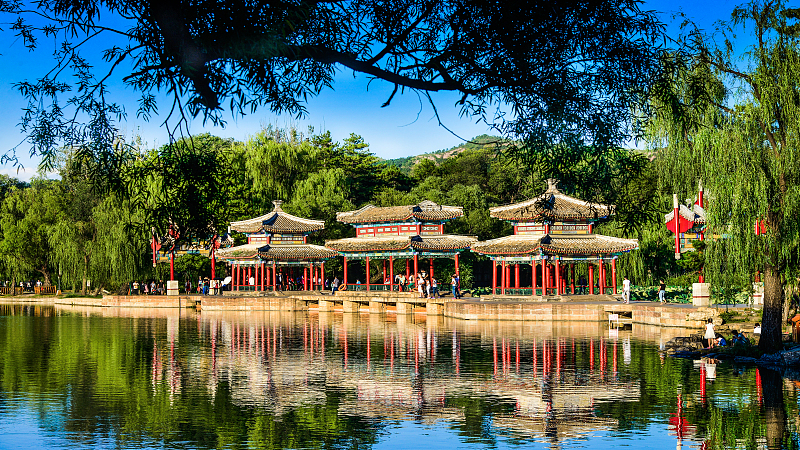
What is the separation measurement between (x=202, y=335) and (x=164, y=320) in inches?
359

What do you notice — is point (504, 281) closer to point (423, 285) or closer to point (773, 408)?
point (423, 285)

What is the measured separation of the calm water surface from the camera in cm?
1084

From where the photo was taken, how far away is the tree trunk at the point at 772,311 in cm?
1775

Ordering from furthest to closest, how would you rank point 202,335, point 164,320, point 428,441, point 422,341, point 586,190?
point 164,320 < point 202,335 < point 422,341 < point 428,441 < point 586,190

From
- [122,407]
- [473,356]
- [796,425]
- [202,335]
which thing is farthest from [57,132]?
[202,335]

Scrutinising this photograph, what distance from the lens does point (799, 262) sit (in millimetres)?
17578

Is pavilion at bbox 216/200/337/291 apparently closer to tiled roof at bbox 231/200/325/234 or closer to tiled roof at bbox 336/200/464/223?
tiled roof at bbox 231/200/325/234

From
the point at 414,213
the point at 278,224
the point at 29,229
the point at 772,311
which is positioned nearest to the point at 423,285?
the point at 414,213

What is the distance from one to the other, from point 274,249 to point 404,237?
27.2 feet

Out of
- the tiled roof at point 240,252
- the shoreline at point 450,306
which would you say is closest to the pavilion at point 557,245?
the shoreline at point 450,306

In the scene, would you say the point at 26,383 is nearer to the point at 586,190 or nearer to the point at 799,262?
the point at 586,190

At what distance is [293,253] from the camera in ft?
154

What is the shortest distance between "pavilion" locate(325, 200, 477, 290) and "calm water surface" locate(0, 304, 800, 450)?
16.5 meters

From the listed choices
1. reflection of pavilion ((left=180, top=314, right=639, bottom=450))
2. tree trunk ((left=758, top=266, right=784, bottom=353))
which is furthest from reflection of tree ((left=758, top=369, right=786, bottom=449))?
reflection of pavilion ((left=180, top=314, right=639, bottom=450))
